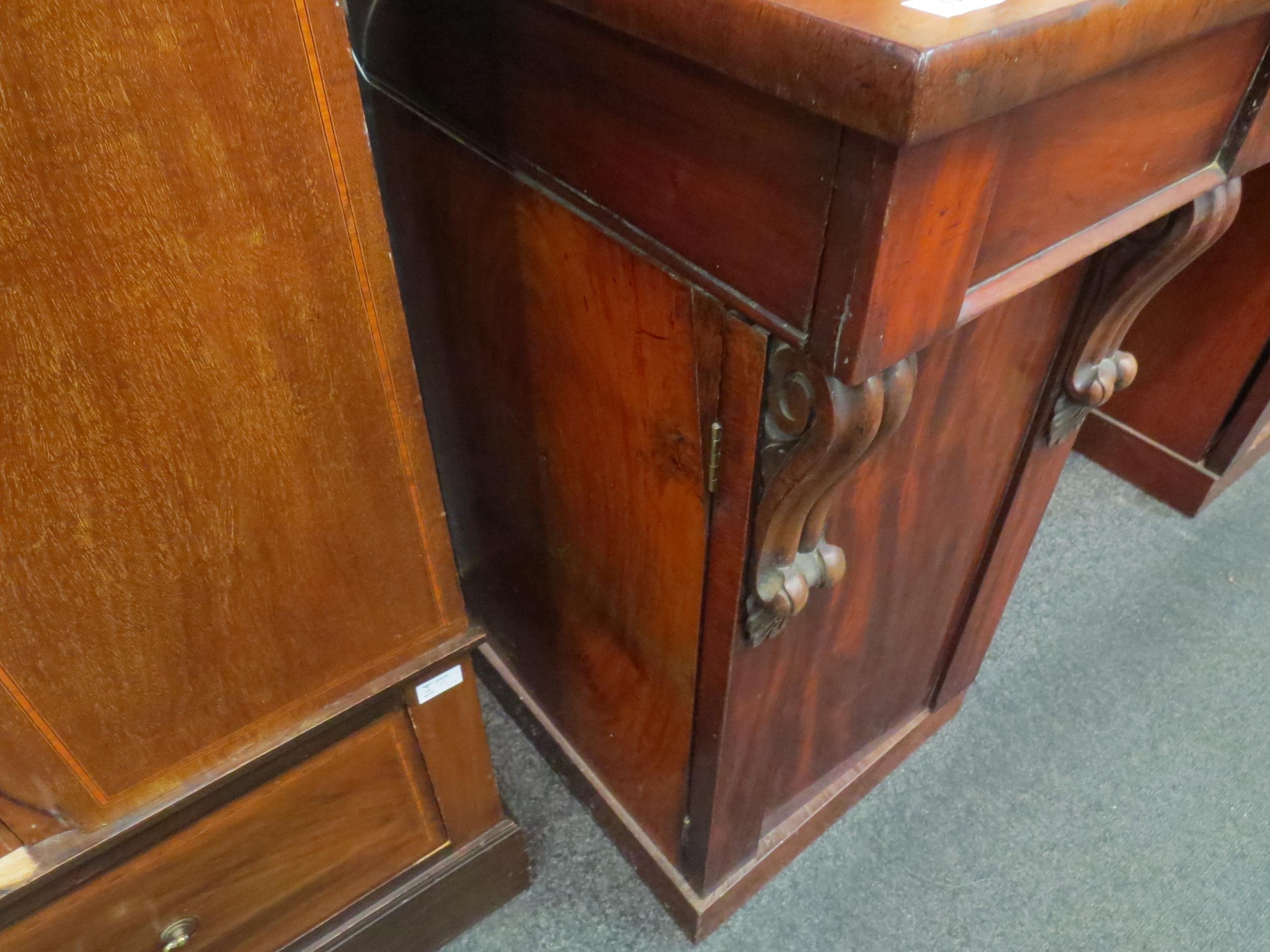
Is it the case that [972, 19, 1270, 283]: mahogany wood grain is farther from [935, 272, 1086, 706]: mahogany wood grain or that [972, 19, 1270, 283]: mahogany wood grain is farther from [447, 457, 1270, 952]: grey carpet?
[447, 457, 1270, 952]: grey carpet

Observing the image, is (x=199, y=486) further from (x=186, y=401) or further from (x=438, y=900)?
(x=438, y=900)

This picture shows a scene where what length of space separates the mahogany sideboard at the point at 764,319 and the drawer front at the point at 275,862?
26cm

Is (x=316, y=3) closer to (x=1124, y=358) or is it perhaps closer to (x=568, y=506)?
(x=568, y=506)

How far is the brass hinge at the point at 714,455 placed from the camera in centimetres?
65

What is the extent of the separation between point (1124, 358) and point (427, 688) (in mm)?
751

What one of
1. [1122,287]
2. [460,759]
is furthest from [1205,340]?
[460,759]

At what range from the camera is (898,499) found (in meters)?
0.82

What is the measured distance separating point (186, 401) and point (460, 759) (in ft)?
1.77

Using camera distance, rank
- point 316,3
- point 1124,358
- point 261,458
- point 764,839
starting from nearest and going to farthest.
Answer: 1. point 316,3
2. point 261,458
3. point 1124,358
4. point 764,839

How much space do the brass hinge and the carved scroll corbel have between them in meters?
0.04

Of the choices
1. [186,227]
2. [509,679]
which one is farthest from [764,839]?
[186,227]

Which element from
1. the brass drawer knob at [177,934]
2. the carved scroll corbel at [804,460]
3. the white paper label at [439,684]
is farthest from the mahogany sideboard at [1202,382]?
the brass drawer knob at [177,934]

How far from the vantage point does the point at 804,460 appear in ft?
1.93

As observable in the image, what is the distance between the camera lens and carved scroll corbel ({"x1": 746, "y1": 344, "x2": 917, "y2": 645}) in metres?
0.55
